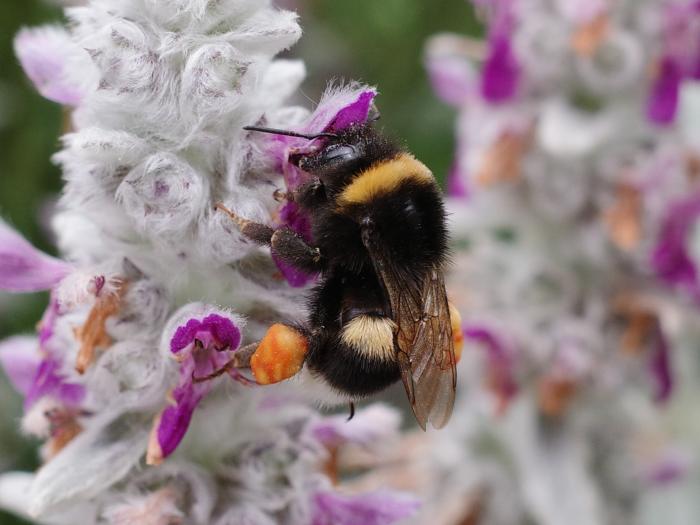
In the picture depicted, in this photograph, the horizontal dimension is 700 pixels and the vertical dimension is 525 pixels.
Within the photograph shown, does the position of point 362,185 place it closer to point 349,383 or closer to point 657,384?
point 349,383

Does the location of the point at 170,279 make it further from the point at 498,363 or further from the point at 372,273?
the point at 498,363

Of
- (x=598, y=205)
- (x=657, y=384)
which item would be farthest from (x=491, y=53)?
(x=657, y=384)

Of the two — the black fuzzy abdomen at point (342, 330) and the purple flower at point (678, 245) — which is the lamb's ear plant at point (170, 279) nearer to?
the black fuzzy abdomen at point (342, 330)

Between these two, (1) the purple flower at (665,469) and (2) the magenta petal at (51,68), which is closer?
(2) the magenta petal at (51,68)

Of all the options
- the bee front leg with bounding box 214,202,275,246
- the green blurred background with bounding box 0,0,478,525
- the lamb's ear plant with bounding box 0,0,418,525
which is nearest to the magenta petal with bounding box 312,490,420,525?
the lamb's ear plant with bounding box 0,0,418,525

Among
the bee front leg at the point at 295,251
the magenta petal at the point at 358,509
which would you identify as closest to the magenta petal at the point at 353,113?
the bee front leg at the point at 295,251

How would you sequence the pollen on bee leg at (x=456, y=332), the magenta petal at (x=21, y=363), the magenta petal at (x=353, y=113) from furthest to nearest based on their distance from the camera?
the magenta petal at (x=21, y=363) < the pollen on bee leg at (x=456, y=332) < the magenta petal at (x=353, y=113)

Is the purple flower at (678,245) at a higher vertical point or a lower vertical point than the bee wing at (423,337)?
lower
